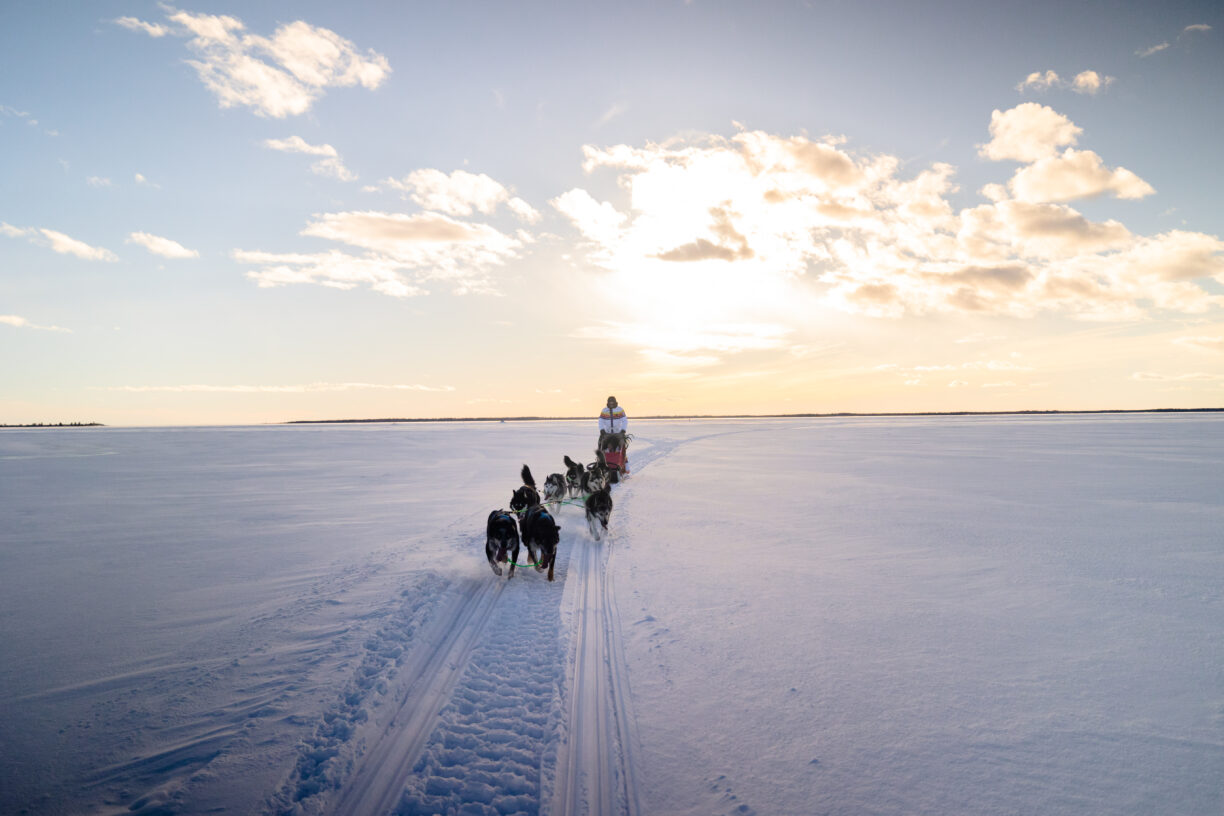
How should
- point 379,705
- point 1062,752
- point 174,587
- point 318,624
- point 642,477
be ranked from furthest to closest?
point 642,477, point 174,587, point 318,624, point 379,705, point 1062,752

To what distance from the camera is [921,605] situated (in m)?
5.67

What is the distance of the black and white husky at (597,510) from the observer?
29.2 feet

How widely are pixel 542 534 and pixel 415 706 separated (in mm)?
2986

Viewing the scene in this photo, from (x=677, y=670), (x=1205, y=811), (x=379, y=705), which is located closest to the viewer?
(x=1205, y=811)

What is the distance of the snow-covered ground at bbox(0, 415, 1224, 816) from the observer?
3.02m

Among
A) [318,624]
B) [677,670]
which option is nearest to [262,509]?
[318,624]

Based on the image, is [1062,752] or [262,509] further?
[262,509]

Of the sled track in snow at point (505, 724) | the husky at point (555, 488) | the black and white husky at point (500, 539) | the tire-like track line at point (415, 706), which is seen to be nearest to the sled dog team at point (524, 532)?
the black and white husky at point (500, 539)

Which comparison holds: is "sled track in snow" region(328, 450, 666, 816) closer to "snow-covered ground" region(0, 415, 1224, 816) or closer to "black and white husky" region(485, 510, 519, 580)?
"snow-covered ground" region(0, 415, 1224, 816)

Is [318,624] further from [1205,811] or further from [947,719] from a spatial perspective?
[1205,811]

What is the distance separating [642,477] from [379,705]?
13209mm

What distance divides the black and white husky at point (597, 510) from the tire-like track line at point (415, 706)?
121 inches

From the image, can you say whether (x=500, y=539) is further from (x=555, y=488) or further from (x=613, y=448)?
(x=613, y=448)

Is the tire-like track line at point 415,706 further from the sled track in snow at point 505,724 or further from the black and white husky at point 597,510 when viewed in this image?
the black and white husky at point 597,510
